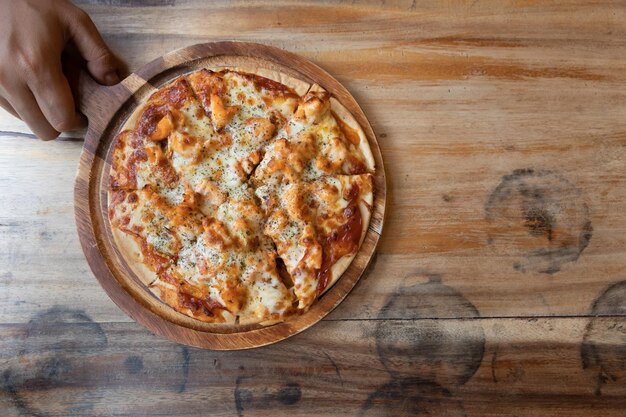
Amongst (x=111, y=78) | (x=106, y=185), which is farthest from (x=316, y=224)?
(x=111, y=78)

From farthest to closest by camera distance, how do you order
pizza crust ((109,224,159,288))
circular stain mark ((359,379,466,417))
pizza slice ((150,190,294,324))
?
circular stain mark ((359,379,466,417)) → pizza crust ((109,224,159,288)) → pizza slice ((150,190,294,324))

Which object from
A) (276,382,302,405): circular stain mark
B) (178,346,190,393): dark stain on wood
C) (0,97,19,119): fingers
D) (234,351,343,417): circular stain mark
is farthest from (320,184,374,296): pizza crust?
(0,97,19,119): fingers

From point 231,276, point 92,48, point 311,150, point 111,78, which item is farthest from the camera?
point 111,78

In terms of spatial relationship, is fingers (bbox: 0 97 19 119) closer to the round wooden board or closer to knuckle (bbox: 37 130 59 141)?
knuckle (bbox: 37 130 59 141)

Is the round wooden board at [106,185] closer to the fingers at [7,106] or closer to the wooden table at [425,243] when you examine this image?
the wooden table at [425,243]

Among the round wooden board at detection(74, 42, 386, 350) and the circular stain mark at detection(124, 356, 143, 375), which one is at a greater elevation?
the round wooden board at detection(74, 42, 386, 350)

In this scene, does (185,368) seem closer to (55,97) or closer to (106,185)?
(106,185)
